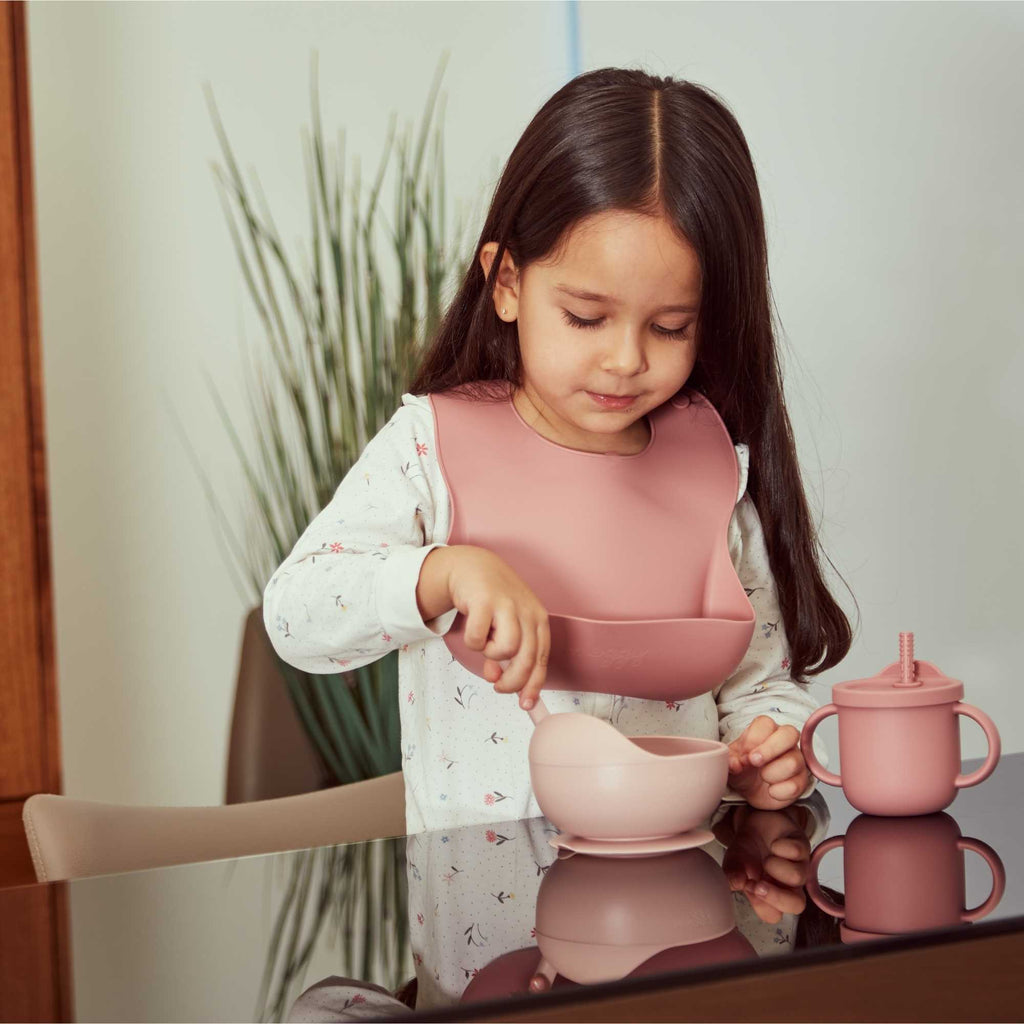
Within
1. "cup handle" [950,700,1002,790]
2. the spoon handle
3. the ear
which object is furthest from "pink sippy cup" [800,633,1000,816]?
the ear

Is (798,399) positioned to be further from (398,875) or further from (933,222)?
(398,875)

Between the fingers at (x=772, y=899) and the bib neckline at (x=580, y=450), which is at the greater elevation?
the bib neckline at (x=580, y=450)

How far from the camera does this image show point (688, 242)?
106 centimetres

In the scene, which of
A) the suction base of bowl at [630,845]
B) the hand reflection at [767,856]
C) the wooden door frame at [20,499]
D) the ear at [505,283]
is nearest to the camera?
the hand reflection at [767,856]

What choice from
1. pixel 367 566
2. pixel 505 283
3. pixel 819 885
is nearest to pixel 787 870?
pixel 819 885

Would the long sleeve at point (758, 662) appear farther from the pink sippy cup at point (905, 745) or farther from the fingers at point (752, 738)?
the pink sippy cup at point (905, 745)

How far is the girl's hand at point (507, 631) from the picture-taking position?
2.70 feet

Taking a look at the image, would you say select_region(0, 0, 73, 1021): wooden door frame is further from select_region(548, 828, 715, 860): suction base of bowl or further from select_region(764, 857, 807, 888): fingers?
select_region(764, 857, 807, 888): fingers

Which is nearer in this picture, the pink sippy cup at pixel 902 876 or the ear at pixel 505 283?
the pink sippy cup at pixel 902 876

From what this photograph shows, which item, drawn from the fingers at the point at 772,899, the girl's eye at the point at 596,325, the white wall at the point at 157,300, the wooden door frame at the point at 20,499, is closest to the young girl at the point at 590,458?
the girl's eye at the point at 596,325

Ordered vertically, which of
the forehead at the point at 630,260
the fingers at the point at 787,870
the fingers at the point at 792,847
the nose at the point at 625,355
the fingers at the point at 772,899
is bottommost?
the fingers at the point at 792,847

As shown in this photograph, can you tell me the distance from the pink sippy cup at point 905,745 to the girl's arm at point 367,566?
301mm

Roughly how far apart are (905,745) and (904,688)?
41 millimetres

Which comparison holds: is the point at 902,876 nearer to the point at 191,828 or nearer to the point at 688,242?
the point at 688,242
